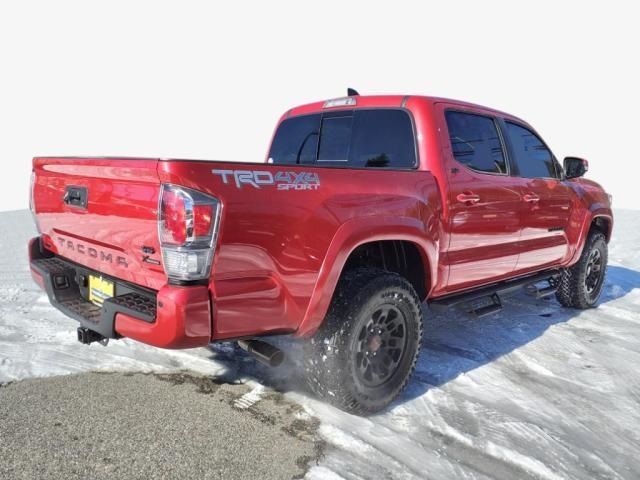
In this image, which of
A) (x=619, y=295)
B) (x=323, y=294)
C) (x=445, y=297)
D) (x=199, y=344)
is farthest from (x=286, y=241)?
(x=619, y=295)

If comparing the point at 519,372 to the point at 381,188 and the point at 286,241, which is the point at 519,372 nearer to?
the point at 381,188

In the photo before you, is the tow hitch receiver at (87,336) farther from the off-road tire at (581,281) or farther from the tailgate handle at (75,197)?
the off-road tire at (581,281)

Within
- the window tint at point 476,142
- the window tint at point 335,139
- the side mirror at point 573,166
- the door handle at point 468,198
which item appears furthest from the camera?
the side mirror at point 573,166

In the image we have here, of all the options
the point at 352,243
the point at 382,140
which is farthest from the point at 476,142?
the point at 352,243

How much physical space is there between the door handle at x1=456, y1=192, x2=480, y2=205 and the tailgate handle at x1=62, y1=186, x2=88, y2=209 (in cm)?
229

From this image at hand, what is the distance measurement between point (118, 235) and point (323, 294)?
105cm

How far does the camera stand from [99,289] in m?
2.59

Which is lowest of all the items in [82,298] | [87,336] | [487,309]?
[487,309]

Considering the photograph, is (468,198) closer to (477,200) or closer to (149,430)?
(477,200)

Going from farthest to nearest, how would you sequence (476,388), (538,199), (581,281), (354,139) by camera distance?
(581,281) → (538,199) → (354,139) → (476,388)

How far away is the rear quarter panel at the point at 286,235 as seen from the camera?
6.75 feet

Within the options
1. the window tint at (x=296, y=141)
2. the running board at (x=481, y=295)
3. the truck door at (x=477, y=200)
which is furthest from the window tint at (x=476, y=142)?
the window tint at (x=296, y=141)

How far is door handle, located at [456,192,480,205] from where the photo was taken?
129 inches

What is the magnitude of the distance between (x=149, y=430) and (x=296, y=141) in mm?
2515
